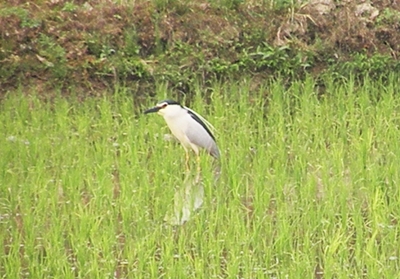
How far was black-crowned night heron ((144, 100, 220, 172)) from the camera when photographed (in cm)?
662

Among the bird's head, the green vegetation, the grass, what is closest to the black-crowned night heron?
the bird's head

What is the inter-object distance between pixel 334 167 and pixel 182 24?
2800 mm

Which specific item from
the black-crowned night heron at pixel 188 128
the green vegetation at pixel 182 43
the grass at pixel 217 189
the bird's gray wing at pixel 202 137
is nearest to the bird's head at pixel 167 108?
the black-crowned night heron at pixel 188 128

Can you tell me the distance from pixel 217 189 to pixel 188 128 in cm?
75

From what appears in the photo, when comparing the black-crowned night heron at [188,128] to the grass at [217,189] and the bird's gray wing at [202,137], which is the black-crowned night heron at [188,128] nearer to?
the bird's gray wing at [202,137]

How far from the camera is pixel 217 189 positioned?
609cm

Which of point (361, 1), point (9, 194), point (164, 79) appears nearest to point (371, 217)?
point (9, 194)

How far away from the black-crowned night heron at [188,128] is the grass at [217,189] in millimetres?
117

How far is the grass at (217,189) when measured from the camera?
5.30 m

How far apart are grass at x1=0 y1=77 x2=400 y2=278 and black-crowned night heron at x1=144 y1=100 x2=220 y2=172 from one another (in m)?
0.12

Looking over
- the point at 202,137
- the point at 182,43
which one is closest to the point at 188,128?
the point at 202,137

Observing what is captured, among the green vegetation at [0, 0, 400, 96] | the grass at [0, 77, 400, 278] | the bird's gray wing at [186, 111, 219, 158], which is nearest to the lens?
the grass at [0, 77, 400, 278]

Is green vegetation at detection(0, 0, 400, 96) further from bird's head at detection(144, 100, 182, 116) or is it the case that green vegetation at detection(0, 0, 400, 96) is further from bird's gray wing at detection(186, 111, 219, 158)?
bird's gray wing at detection(186, 111, 219, 158)

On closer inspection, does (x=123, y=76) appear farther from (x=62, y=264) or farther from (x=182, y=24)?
(x=62, y=264)
